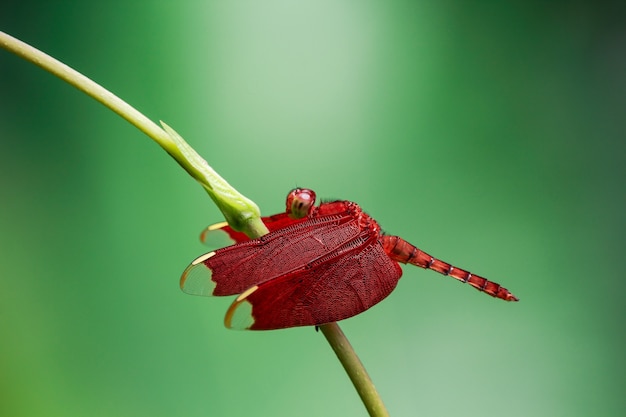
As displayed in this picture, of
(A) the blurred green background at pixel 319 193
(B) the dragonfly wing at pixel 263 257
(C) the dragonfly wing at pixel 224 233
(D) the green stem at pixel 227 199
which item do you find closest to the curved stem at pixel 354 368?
(D) the green stem at pixel 227 199

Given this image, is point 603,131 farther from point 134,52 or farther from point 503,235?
point 134,52

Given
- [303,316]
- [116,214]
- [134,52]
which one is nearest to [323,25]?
[134,52]

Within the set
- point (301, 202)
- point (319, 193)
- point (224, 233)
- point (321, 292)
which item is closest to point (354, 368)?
point (321, 292)

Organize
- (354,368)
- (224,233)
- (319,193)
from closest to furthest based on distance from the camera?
(354,368)
(224,233)
(319,193)

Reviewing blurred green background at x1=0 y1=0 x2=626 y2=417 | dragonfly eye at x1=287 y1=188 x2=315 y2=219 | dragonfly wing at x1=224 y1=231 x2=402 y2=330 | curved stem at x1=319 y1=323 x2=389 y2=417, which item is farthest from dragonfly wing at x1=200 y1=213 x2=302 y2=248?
blurred green background at x1=0 y1=0 x2=626 y2=417

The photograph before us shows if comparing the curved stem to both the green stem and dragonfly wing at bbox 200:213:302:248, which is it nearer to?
the green stem

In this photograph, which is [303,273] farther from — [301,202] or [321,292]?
[301,202]
